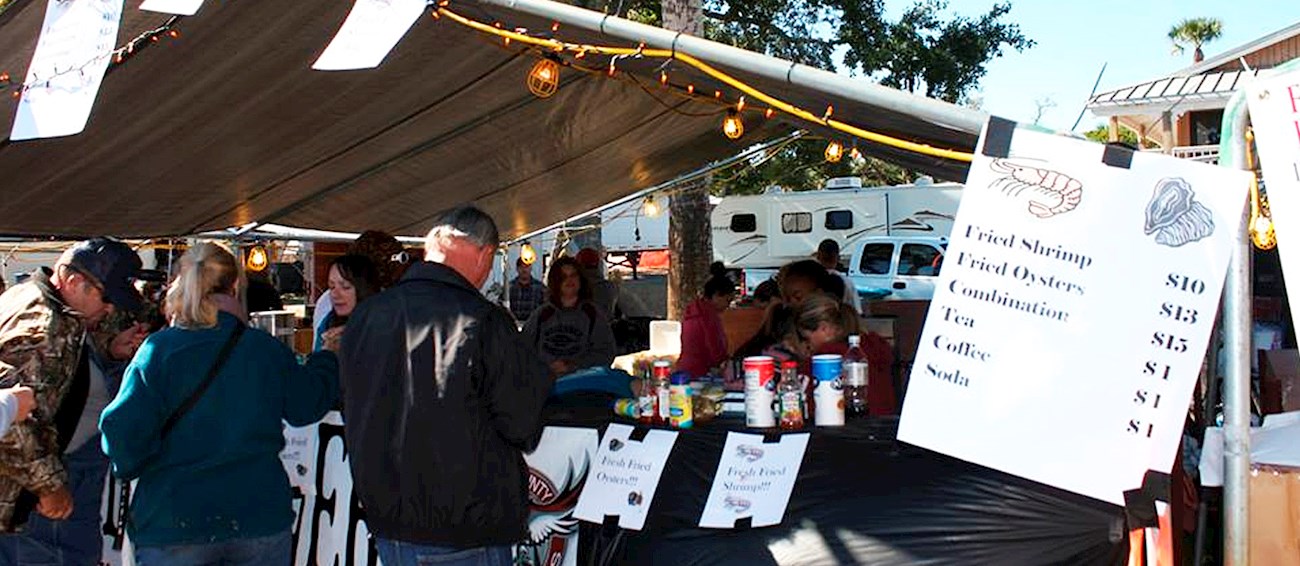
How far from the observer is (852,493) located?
3391 mm

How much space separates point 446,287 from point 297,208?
639 cm

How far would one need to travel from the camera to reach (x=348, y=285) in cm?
460

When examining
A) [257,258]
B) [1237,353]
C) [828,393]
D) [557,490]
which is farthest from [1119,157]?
[257,258]

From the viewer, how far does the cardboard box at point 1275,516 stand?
9.08 ft

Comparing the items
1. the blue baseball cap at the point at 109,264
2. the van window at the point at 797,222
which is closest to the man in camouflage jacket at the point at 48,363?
the blue baseball cap at the point at 109,264

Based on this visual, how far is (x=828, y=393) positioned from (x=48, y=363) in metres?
2.49

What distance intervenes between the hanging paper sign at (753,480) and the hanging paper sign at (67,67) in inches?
104

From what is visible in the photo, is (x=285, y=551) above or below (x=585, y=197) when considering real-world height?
below

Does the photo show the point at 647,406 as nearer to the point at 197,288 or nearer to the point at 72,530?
the point at 197,288

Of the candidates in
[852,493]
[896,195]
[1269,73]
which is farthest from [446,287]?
[896,195]

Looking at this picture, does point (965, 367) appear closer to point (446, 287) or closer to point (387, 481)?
point (446, 287)

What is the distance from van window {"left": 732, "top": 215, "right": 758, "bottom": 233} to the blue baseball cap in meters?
18.3

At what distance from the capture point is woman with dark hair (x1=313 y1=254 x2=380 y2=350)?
4602mm

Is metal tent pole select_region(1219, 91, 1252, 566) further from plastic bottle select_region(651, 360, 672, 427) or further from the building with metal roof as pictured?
the building with metal roof
